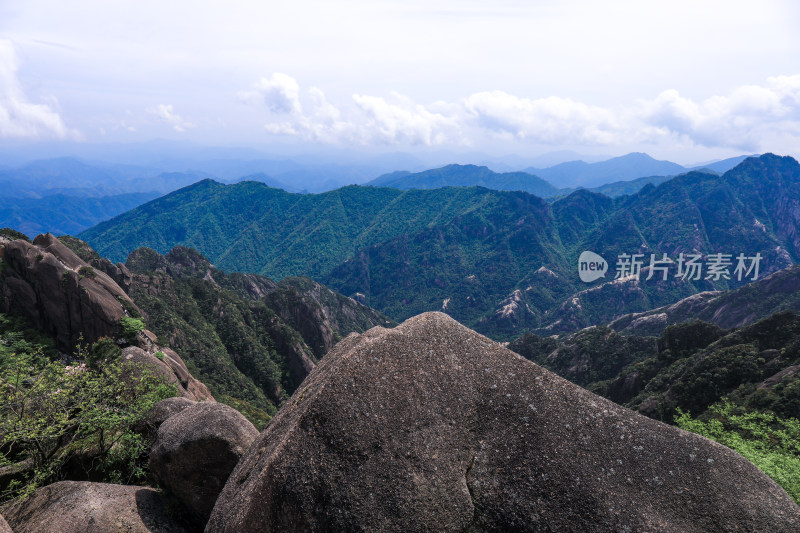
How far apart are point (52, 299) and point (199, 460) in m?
42.6

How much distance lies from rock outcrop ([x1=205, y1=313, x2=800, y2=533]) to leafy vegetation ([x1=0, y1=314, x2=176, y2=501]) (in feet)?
26.2

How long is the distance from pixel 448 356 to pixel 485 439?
2.69m

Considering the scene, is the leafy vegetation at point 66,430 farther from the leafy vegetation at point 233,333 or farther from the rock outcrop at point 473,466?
the leafy vegetation at point 233,333

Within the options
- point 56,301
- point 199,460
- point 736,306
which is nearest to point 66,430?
point 199,460

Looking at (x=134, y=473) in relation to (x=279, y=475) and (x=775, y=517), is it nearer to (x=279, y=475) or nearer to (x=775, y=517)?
(x=279, y=475)

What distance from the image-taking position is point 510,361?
41.6ft

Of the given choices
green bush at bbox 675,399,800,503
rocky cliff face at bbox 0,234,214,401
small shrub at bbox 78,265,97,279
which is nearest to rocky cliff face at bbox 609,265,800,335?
green bush at bbox 675,399,800,503

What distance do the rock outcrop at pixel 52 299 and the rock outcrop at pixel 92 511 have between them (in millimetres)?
35159

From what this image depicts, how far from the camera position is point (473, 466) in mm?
10977

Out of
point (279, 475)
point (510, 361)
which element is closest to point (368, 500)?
point (279, 475)

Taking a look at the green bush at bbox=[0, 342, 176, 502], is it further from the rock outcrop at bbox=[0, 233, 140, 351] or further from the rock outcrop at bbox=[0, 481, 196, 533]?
the rock outcrop at bbox=[0, 233, 140, 351]

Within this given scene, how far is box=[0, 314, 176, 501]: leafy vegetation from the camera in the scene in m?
14.0

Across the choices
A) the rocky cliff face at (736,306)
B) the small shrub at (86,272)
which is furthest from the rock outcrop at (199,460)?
the rocky cliff face at (736,306)

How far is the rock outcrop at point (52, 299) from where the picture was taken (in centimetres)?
4188
